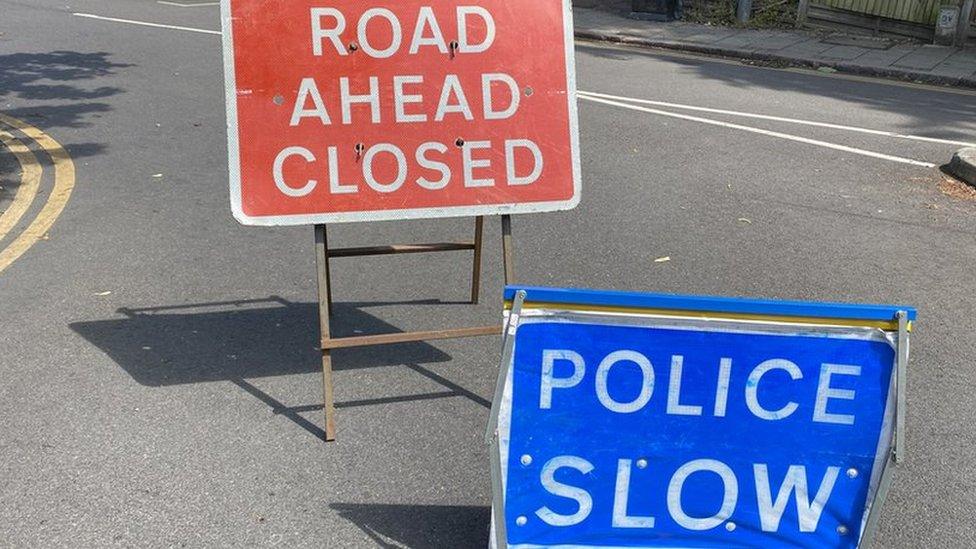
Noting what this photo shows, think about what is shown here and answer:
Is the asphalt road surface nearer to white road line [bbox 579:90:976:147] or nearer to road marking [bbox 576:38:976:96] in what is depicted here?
white road line [bbox 579:90:976:147]

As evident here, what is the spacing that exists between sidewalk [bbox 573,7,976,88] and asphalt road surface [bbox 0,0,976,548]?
2606 millimetres

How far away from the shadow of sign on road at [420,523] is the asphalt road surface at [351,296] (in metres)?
0.01

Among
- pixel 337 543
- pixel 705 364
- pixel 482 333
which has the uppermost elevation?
pixel 705 364

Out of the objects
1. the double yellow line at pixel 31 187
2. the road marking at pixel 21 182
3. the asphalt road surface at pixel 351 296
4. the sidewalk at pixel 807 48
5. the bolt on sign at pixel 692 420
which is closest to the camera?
the bolt on sign at pixel 692 420

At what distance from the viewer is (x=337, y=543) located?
367 cm

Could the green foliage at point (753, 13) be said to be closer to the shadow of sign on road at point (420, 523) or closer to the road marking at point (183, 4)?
the road marking at point (183, 4)

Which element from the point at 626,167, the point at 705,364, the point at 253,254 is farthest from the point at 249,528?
the point at 626,167

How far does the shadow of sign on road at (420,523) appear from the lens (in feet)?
12.2

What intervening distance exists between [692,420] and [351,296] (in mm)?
3135

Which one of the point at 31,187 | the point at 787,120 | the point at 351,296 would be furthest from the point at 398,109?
the point at 787,120

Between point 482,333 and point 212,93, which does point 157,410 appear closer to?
point 482,333

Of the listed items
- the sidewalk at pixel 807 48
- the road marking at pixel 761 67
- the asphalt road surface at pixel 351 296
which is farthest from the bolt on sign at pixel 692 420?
the sidewalk at pixel 807 48

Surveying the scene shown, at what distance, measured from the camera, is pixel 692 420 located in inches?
128

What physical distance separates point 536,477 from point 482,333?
1.39 metres
